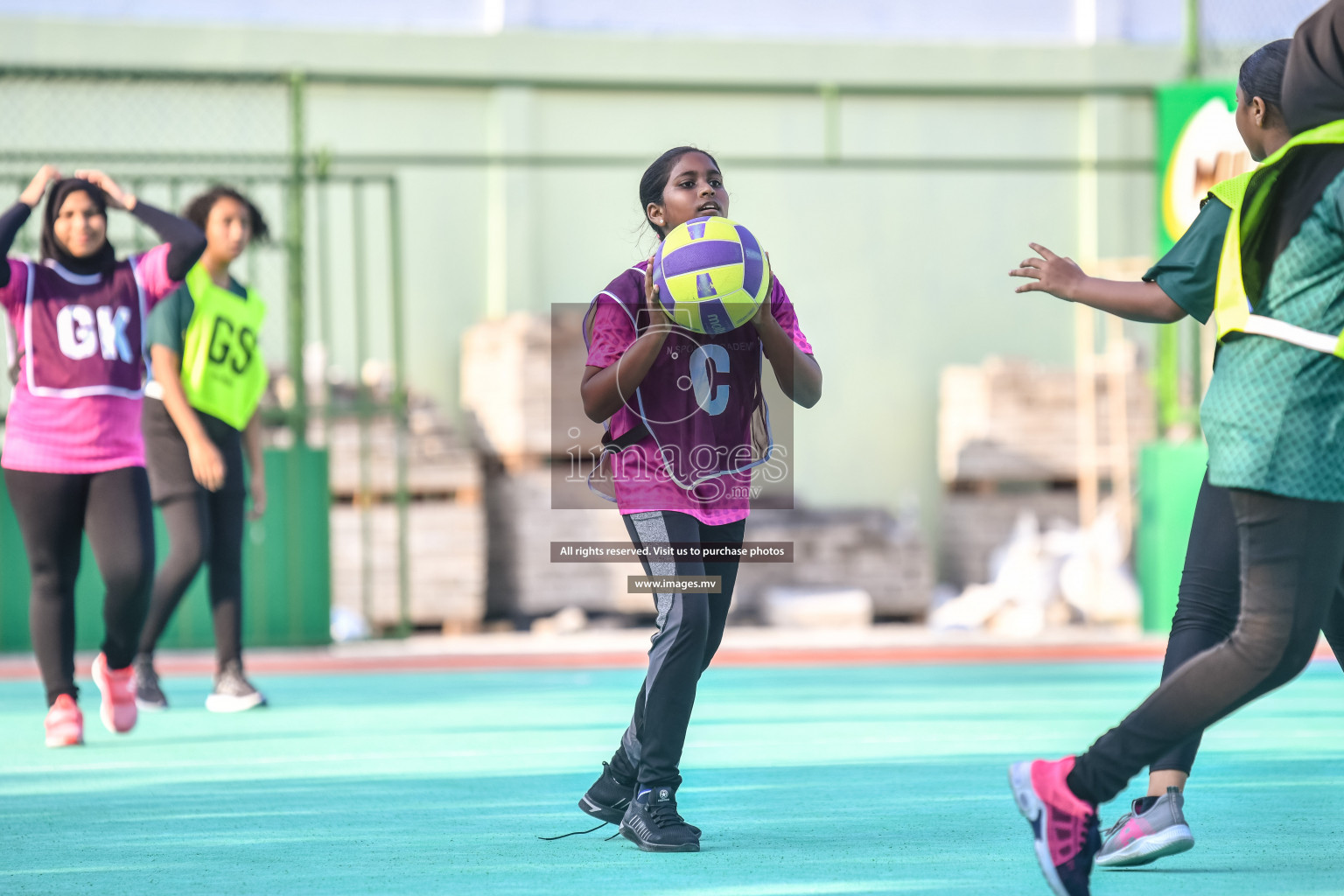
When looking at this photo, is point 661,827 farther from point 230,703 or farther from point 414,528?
point 414,528

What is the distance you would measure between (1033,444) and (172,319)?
8149 mm

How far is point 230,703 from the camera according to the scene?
6.62 meters

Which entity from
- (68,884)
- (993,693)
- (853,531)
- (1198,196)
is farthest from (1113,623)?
(68,884)

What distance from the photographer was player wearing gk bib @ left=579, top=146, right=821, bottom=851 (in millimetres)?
3619

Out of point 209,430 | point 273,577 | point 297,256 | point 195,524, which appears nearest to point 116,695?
point 195,524

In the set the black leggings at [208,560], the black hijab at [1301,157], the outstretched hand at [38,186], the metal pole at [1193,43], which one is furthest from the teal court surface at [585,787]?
the metal pole at [1193,43]

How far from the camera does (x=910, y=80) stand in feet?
48.0

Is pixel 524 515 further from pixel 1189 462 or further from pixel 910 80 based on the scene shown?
pixel 910 80

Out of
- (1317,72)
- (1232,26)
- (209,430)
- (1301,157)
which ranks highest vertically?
(1232,26)

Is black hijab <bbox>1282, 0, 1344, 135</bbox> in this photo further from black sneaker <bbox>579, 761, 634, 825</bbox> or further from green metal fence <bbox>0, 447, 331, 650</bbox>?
green metal fence <bbox>0, 447, 331, 650</bbox>

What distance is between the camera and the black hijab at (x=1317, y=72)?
3047 mm

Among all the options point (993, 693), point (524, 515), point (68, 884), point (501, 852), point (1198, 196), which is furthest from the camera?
point (524, 515)

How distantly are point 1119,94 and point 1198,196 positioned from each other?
5.77m

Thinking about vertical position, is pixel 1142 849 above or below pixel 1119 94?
below
